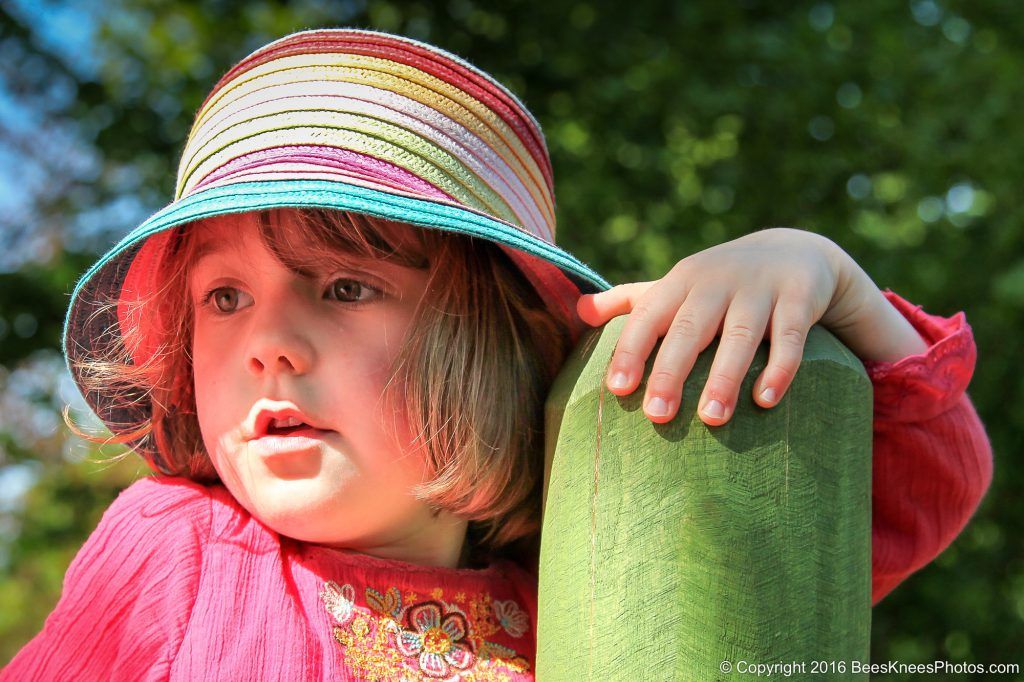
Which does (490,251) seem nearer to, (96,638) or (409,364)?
(409,364)

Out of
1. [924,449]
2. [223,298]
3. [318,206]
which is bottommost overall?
[924,449]

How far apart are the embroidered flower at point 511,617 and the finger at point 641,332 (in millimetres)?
559

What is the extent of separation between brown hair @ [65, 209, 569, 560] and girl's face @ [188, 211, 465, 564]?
0.09 feet

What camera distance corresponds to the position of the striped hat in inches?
57.3

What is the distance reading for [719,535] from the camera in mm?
1186

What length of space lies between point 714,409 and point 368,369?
0.56m

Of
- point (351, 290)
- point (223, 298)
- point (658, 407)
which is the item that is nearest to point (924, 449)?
point (658, 407)

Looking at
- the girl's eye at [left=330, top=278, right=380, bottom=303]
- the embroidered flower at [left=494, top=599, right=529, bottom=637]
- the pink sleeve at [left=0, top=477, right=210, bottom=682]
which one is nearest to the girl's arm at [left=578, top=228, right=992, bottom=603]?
the girl's eye at [left=330, top=278, right=380, bottom=303]

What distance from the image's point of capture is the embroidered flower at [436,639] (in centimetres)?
157

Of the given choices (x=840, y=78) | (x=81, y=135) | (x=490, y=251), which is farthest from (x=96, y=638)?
(x=840, y=78)

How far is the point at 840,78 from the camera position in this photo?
4047mm

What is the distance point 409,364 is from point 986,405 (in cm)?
299

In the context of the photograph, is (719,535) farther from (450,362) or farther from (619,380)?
(450,362)

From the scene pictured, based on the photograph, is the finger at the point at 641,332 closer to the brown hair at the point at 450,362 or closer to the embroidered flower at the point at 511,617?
the brown hair at the point at 450,362
